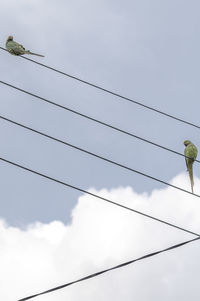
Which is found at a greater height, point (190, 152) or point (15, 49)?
point (15, 49)

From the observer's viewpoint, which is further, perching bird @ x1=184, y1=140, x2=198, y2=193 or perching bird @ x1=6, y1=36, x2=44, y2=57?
perching bird @ x1=6, y1=36, x2=44, y2=57

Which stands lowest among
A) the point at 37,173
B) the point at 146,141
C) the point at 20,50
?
the point at 37,173

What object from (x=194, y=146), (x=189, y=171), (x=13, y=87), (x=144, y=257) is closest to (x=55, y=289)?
(x=144, y=257)

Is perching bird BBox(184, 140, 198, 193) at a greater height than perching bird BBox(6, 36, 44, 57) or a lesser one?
lesser

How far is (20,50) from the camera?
22688 millimetres

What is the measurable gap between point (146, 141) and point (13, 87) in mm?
2705

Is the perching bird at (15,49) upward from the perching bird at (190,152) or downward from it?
upward

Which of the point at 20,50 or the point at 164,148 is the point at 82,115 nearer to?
the point at 164,148

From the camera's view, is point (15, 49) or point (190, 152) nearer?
point (190, 152)

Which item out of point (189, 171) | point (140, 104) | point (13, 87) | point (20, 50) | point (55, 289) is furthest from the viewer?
point (20, 50)

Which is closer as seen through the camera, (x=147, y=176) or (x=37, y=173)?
(x=37, y=173)

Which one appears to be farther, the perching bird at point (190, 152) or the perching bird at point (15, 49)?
the perching bird at point (15, 49)

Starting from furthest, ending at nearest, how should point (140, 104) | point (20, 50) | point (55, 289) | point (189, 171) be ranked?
point (20, 50) < point (189, 171) < point (140, 104) < point (55, 289)

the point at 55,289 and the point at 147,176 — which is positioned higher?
the point at 147,176
